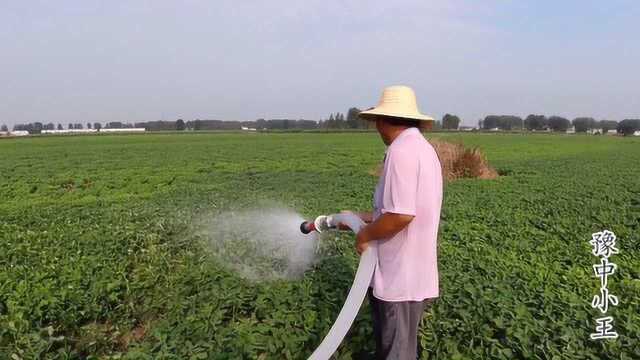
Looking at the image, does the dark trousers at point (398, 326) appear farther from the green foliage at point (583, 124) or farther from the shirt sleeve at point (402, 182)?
the green foliage at point (583, 124)

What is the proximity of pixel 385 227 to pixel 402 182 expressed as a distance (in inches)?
10.2

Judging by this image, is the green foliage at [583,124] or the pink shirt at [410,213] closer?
the pink shirt at [410,213]

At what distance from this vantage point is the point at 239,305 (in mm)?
4359

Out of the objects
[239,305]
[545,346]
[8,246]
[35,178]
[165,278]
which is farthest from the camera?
[35,178]

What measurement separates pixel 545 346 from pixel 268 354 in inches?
75.2

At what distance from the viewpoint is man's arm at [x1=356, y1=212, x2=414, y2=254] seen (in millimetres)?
2559

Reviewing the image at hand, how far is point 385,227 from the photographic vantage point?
261 centimetres

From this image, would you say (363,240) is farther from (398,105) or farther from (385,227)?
(398,105)

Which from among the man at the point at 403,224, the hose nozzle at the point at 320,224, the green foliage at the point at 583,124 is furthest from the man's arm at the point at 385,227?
the green foliage at the point at 583,124

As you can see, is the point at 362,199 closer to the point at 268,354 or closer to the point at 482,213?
the point at 482,213

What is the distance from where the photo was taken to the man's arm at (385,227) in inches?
101

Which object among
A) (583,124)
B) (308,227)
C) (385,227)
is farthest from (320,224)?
(583,124)

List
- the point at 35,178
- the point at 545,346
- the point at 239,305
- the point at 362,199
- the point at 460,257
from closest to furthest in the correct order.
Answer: the point at 545,346, the point at 239,305, the point at 460,257, the point at 362,199, the point at 35,178

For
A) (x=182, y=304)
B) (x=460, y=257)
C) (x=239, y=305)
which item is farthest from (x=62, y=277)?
(x=460, y=257)
